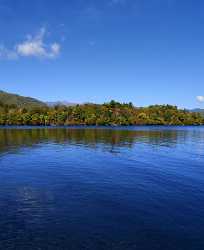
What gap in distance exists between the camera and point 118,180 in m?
45.7

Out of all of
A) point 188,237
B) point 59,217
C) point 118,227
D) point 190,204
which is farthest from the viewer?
point 190,204

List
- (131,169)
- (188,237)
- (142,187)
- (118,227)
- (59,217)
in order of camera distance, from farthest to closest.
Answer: (131,169)
(142,187)
(59,217)
(118,227)
(188,237)

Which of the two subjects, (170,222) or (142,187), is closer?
(170,222)

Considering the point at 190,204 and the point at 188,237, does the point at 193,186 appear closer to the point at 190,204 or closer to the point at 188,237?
the point at 190,204

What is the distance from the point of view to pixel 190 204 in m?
33.0

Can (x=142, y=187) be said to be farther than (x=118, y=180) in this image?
No

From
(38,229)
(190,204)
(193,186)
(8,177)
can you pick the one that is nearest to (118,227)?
(38,229)

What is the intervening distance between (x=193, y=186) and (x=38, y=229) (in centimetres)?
2411

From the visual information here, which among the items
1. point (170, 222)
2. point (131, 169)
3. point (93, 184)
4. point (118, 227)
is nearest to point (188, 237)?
point (170, 222)

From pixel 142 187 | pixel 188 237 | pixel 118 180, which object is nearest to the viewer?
pixel 188 237

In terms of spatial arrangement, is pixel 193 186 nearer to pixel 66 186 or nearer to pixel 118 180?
pixel 118 180

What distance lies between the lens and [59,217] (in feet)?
94.3

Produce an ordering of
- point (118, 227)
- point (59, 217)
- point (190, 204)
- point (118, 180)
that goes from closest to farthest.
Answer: point (118, 227)
point (59, 217)
point (190, 204)
point (118, 180)

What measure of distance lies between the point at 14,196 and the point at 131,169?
25452 millimetres
